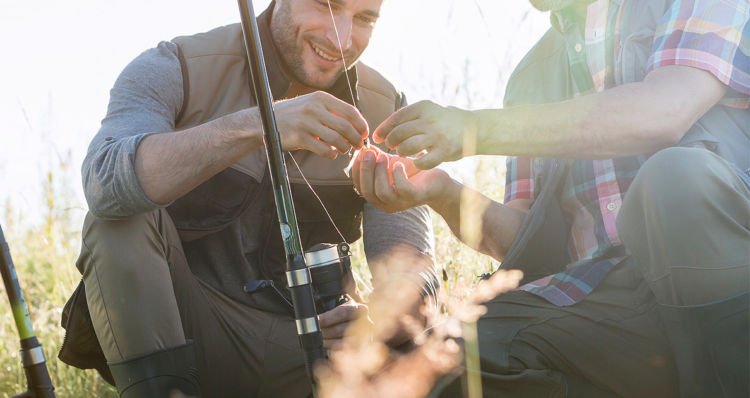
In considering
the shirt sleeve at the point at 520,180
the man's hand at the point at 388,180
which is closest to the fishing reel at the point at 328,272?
the man's hand at the point at 388,180

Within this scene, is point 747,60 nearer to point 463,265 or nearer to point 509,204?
point 509,204

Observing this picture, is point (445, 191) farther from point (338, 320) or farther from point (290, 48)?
point (290, 48)

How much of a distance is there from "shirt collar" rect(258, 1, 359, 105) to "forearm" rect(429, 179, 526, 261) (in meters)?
0.69

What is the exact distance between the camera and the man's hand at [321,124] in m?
2.32

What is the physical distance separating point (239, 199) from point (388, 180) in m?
0.66

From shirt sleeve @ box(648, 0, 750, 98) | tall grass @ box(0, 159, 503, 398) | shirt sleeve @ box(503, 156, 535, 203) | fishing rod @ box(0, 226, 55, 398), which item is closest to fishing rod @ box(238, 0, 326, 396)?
fishing rod @ box(0, 226, 55, 398)

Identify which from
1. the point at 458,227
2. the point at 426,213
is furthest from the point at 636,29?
the point at 426,213

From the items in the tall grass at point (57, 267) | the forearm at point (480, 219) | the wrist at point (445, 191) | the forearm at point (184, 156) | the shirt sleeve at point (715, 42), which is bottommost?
the tall grass at point (57, 267)

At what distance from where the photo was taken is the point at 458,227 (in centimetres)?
291

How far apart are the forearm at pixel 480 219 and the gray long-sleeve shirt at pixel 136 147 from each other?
0.38 m

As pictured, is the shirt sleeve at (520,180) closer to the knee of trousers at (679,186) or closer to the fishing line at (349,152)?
the fishing line at (349,152)

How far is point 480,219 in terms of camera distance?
2879 mm

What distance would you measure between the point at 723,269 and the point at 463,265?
1888 mm

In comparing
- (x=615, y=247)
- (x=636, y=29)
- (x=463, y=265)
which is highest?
(x=636, y=29)
